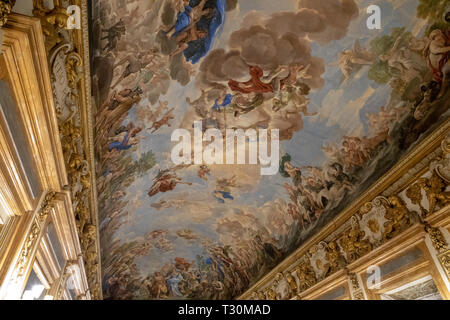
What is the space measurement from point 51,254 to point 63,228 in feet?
2.07

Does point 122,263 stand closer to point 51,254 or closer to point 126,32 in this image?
point 51,254

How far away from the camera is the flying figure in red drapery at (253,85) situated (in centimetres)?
923

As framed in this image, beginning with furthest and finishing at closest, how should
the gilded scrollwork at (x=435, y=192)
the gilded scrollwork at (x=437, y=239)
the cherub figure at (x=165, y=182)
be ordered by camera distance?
the cherub figure at (x=165, y=182), the gilded scrollwork at (x=435, y=192), the gilded scrollwork at (x=437, y=239)

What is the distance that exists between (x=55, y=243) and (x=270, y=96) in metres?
6.72

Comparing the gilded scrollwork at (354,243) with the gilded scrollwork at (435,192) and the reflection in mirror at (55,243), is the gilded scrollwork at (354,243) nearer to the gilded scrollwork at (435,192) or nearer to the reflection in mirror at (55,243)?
the gilded scrollwork at (435,192)

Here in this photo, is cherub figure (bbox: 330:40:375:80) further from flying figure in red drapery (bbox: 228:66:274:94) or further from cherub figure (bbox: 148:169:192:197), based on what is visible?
cherub figure (bbox: 148:169:192:197)

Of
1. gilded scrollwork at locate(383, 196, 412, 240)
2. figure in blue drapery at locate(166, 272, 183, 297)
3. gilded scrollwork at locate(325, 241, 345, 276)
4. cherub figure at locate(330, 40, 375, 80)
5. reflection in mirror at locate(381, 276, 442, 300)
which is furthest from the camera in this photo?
figure in blue drapery at locate(166, 272, 183, 297)

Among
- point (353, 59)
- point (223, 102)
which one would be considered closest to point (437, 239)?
point (353, 59)

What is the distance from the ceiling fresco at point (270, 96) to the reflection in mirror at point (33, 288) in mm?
3314

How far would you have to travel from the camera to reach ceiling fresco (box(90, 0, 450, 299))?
7641 mm

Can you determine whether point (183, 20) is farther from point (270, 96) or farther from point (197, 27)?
point (270, 96)

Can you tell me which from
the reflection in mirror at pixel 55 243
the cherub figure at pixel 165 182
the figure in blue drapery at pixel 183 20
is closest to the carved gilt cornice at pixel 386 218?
the cherub figure at pixel 165 182

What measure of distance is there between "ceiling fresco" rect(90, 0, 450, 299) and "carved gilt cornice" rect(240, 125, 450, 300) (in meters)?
0.60

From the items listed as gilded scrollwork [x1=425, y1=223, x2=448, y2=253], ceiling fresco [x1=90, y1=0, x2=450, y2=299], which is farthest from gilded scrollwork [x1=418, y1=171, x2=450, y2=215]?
ceiling fresco [x1=90, y1=0, x2=450, y2=299]
